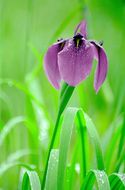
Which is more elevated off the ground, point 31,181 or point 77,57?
point 77,57

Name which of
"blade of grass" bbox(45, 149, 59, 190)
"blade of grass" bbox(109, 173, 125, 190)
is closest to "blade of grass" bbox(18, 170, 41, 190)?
"blade of grass" bbox(45, 149, 59, 190)

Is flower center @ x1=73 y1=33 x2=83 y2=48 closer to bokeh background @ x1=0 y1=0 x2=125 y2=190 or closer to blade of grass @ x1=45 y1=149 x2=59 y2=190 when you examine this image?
blade of grass @ x1=45 y1=149 x2=59 y2=190

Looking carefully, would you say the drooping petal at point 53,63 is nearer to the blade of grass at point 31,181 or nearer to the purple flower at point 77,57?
the purple flower at point 77,57

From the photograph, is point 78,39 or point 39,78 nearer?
point 78,39

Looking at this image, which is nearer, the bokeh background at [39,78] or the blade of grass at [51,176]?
the blade of grass at [51,176]

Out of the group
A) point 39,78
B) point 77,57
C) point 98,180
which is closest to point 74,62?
point 77,57

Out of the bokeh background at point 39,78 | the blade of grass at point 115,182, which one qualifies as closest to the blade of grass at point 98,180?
the blade of grass at point 115,182

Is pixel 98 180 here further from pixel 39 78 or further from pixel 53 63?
pixel 39 78
